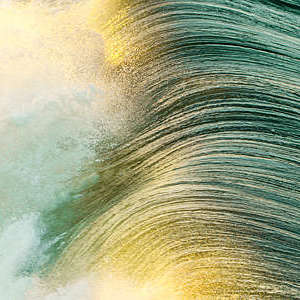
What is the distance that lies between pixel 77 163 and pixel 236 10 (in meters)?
2.52

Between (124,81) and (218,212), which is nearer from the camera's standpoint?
(218,212)

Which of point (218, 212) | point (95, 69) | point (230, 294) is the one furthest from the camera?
point (95, 69)

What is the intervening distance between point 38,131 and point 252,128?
182 centimetres

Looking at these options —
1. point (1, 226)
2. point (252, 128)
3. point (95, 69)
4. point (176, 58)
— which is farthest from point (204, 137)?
point (1, 226)

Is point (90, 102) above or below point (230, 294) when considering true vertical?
above

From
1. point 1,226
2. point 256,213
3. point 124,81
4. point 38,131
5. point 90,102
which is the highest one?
point 124,81

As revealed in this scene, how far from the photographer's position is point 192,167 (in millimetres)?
3531

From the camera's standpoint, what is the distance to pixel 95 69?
172 inches

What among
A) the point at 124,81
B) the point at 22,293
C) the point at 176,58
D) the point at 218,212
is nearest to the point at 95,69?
the point at 124,81

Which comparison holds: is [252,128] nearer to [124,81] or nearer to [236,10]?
[124,81]

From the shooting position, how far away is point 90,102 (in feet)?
13.4

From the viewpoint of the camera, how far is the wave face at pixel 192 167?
120 inches

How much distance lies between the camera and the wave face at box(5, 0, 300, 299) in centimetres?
305

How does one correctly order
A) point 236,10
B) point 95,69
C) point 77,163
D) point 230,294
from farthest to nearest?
point 236,10 → point 95,69 → point 77,163 → point 230,294
